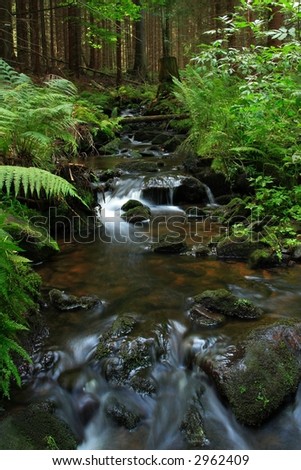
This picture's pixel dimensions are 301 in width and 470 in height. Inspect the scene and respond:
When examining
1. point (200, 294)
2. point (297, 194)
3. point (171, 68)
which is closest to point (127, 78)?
point (171, 68)

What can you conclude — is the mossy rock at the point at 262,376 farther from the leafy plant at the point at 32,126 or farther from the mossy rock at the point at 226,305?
the leafy plant at the point at 32,126

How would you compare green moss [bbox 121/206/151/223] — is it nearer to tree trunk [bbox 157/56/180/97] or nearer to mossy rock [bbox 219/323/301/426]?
mossy rock [bbox 219/323/301/426]

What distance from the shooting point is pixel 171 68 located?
536 inches

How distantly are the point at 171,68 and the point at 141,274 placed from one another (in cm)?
1065

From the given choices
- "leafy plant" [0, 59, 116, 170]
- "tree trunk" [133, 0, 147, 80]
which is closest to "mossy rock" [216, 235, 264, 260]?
"leafy plant" [0, 59, 116, 170]

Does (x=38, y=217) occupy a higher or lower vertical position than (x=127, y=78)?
lower

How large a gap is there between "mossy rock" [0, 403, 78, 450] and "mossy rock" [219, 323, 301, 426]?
1270 mm

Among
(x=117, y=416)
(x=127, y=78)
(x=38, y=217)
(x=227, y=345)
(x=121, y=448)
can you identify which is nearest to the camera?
(x=121, y=448)

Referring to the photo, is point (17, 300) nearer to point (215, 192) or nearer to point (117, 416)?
point (117, 416)

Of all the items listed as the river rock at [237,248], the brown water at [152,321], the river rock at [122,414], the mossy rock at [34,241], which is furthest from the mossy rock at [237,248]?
the river rock at [122,414]

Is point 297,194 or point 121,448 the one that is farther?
point 297,194

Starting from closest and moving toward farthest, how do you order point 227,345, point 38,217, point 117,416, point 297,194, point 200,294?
point 117,416 < point 227,345 < point 200,294 < point 38,217 < point 297,194

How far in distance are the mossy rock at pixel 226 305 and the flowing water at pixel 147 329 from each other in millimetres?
117

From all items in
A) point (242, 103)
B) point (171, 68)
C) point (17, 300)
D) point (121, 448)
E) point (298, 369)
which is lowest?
point (121, 448)
